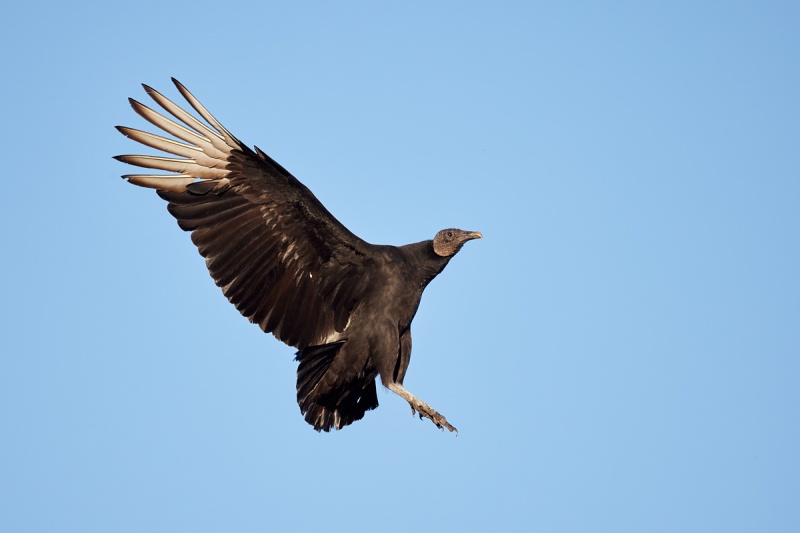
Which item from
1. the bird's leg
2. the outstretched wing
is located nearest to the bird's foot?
the bird's leg

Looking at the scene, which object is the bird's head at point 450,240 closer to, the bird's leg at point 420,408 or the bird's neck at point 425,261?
the bird's neck at point 425,261

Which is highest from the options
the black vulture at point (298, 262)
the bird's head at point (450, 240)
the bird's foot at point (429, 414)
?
the bird's head at point (450, 240)

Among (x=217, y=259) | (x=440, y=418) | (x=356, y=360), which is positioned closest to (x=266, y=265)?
(x=217, y=259)

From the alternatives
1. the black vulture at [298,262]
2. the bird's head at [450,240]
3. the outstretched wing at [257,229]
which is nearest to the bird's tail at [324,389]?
the black vulture at [298,262]

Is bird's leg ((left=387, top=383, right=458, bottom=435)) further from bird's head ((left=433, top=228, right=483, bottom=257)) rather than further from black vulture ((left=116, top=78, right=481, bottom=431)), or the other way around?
bird's head ((left=433, top=228, right=483, bottom=257))

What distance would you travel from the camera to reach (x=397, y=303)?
748 centimetres

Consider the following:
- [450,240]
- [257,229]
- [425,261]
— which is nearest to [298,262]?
[257,229]

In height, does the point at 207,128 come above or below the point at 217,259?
above

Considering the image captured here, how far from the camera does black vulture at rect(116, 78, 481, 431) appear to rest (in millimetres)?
7320

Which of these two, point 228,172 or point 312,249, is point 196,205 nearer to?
point 228,172

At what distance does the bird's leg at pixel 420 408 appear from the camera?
7.14 meters

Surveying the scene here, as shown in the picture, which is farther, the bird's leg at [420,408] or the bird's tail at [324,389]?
the bird's tail at [324,389]

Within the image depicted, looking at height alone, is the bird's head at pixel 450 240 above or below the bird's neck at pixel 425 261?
above

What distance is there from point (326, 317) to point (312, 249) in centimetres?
52
